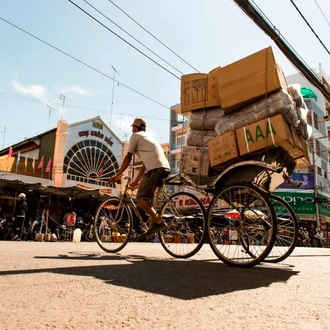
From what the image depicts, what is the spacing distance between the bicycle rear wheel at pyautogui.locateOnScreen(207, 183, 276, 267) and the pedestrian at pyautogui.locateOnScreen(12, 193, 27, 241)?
9.89 metres

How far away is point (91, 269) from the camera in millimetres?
2764

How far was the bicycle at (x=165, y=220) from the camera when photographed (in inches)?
163

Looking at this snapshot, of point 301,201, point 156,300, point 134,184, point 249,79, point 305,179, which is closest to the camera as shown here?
point 156,300

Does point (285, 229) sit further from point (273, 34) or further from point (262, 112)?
point (273, 34)

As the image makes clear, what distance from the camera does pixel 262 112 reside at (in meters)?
3.50

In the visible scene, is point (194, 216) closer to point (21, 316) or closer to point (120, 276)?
point (120, 276)

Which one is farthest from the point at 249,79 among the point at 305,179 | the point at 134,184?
the point at 305,179

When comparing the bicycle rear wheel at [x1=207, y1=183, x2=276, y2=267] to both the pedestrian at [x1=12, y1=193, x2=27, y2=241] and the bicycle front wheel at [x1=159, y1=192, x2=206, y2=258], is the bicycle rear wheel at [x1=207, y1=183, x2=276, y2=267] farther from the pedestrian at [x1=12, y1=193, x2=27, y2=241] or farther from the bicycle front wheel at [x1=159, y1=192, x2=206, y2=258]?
the pedestrian at [x1=12, y1=193, x2=27, y2=241]

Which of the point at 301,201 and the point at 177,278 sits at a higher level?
the point at 301,201

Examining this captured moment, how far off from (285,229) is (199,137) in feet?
5.05

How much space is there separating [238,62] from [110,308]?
3.09 meters

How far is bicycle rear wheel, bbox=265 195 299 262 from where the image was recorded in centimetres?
352

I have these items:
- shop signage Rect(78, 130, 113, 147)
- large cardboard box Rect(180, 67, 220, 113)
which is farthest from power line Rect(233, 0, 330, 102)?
shop signage Rect(78, 130, 113, 147)

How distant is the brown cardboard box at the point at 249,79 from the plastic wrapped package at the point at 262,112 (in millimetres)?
71
